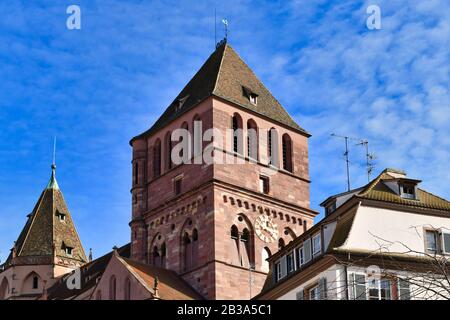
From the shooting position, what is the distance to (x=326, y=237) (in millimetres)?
35969

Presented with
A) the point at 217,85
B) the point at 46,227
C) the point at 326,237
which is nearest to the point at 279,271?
the point at 326,237

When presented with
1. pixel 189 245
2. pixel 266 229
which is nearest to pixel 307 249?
pixel 266 229

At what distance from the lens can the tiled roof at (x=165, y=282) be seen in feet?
156

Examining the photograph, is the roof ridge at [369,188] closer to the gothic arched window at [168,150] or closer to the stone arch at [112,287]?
the stone arch at [112,287]

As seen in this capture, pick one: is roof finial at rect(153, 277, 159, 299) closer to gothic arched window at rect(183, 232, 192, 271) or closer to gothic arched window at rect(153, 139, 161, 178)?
gothic arched window at rect(183, 232, 192, 271)

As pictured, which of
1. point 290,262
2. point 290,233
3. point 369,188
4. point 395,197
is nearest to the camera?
point 395,197

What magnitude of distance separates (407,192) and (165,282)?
1721cm

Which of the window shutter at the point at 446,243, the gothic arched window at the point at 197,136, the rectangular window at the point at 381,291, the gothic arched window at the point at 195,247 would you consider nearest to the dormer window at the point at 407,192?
the window shutter at the point at 446,243

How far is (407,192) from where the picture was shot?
3678 centimetres

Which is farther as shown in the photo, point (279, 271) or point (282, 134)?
point (282, 134)

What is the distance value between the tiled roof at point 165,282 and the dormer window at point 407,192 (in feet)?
47.8

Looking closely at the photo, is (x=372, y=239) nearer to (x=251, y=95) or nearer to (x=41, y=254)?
(x=251, y=95)
